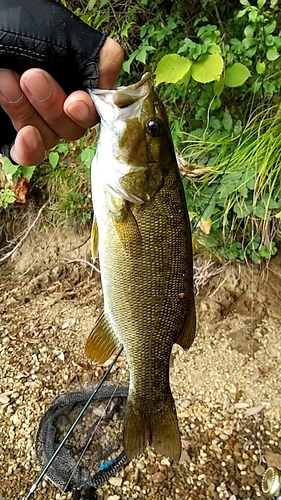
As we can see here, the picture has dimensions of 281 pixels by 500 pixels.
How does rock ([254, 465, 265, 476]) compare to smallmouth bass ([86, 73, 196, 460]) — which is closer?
smallmouth bass ([86, 73, 196, 460])

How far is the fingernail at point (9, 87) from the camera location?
103 centimetres

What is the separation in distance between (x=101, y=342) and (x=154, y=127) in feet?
1.60

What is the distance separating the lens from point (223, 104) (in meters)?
2.39

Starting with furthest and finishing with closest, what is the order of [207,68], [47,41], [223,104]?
[223,104] → [207,68] → [47,41]

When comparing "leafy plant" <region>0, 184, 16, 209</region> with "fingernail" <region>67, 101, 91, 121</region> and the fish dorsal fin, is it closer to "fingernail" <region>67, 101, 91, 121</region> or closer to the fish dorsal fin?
the fish dorsal fin

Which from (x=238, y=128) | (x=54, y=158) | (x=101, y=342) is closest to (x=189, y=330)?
(x=101, y=342)

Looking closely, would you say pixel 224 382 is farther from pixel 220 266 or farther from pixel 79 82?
pixel 79 82

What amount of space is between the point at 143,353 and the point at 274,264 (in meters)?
1.47

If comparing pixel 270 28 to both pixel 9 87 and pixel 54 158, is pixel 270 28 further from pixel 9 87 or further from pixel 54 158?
pixel 9 87

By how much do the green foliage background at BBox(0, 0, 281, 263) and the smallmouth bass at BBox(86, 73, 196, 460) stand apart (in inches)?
35.0

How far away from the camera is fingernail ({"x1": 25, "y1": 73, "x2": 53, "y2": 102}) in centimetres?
99

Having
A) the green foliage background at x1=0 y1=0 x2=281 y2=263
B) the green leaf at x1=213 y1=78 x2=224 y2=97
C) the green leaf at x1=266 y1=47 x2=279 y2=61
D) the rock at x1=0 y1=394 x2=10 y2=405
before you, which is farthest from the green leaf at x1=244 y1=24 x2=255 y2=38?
the rock at x1=0 y1=394 x2=10 y2=405

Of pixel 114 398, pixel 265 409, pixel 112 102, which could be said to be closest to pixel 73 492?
pixel 114 398

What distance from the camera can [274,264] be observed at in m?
2.52
